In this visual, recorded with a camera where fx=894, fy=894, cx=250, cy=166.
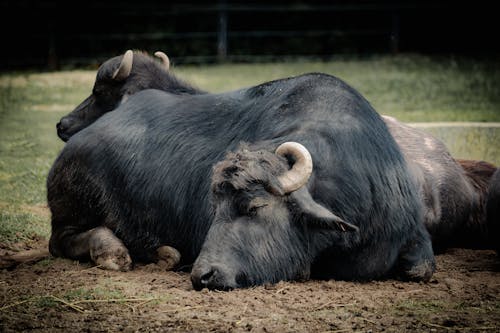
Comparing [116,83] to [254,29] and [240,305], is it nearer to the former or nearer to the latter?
[240,305]

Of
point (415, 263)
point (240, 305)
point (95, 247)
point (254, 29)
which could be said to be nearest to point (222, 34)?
point (254, 29)

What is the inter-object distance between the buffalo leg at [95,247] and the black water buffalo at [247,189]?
0.01 metres

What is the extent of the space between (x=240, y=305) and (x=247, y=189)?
74 centimetres

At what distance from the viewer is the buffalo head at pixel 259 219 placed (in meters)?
5.63

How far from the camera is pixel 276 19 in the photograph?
26.6 metres

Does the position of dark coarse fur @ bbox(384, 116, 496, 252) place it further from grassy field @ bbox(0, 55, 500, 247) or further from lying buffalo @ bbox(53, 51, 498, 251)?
grassy field @ bbox(0, 55, 500, 247)

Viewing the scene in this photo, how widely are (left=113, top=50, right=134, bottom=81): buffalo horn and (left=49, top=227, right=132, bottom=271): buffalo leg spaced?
2.48m

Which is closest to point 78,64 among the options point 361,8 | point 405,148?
→ point 361,8

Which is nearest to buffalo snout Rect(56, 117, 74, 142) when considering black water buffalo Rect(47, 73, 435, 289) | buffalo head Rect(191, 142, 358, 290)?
black water buffalo Rect(47, 73, 435, 289)

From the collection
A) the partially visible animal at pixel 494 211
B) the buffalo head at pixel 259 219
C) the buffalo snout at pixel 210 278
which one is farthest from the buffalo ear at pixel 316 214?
the partially visible animal at pixel 494 211

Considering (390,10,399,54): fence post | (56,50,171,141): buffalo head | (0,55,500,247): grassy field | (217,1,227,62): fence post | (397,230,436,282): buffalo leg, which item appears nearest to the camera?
(397,230,436,282): buffalo leg

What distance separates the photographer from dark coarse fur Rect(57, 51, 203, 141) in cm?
906

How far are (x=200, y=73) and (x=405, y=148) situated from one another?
44.2ft

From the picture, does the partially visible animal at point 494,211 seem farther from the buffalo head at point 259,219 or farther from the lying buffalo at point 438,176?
the buffalo head at point 259,219
